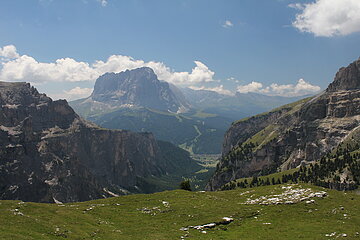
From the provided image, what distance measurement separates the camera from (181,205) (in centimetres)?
6850

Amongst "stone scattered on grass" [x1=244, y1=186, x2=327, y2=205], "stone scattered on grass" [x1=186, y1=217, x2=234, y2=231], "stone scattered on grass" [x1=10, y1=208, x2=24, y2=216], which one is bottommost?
"stone scattered on grass" [x1=10, y1=208, x2=24, y2=216]

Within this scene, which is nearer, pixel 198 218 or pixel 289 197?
pixel 198 218

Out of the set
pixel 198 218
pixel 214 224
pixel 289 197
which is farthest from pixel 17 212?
pixel 289 197

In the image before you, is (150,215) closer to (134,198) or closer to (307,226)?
(134,198)

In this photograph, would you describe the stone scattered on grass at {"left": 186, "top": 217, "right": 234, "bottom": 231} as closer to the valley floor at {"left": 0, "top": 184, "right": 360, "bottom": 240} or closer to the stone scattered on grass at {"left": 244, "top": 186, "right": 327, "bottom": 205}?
the valley floor at {"left": 0, "top": 184, "right": 360, "bottom": 240}

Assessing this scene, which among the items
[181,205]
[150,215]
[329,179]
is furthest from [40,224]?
[329,179]

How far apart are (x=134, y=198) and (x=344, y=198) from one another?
49.8m

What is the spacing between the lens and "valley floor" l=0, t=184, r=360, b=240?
44719mm

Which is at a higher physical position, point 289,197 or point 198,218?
point 289,197

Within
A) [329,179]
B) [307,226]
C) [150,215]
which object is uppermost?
[307,226]

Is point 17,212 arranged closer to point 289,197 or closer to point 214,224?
point 214,224

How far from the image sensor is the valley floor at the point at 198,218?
4472 centimetres

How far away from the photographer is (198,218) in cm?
5716

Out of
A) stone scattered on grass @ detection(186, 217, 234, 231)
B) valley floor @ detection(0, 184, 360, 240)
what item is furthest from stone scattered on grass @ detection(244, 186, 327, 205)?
stone scattered on grass @ detection(186, 217, 234, 231)
